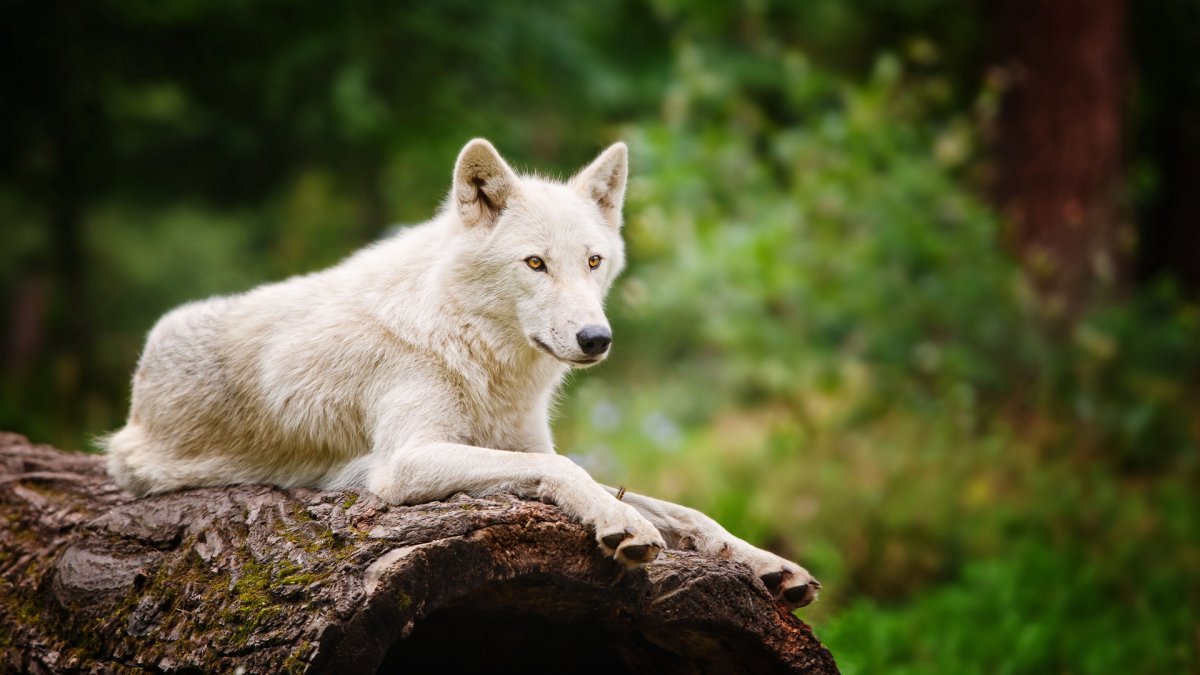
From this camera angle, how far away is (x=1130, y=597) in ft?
25.7

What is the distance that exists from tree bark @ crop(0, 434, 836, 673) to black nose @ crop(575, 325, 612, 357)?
2.14 feet

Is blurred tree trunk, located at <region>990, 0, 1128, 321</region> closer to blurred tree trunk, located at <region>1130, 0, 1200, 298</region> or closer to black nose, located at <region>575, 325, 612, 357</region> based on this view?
blurred tree trunk, located at <region>1130, 0, 1200, 298</region>

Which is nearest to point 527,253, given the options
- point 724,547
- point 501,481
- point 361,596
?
point 501,481

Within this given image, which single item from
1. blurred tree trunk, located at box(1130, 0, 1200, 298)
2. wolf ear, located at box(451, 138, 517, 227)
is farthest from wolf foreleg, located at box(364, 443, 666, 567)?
blurred tree trunk, located at box(1130, 0, 1200, 298)

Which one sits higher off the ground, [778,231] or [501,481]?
[778,231]

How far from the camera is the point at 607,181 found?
468 cm

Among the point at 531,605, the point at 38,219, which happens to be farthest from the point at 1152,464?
the point at 38,219

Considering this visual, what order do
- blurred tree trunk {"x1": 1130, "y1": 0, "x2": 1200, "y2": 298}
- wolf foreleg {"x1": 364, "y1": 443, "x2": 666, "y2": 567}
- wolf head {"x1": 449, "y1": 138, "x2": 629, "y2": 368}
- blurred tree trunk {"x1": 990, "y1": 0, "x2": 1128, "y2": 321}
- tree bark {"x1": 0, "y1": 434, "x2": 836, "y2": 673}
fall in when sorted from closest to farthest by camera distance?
tree bark {"x1": 0, "y1": 434, "x2": 836, "y2": 673} → wolf foreleg {"x1": 364, "y1": 443, "x2": 666, "y2": 567} → wolf head {"x1": 449, "y1": 138, "x2": 629, "y2": 368} → blurred tree trunk {"x1": 990, "y1": 0, "x2": 1128, "y2": 321} → blurred tree trunk {"x1": 1130, "y1": 0, "x2": 1200, "y2": 298}

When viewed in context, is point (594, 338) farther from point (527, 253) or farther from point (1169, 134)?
point (1169, 134)

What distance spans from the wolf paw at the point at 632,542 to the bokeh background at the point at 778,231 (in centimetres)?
425

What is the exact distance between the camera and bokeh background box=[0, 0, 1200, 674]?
8.89 metres

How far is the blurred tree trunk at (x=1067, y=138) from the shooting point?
10375 millimetres

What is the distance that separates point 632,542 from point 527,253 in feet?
4.47

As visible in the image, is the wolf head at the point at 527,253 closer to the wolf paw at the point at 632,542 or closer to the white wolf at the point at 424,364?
the white wolf at the point at 424,364
